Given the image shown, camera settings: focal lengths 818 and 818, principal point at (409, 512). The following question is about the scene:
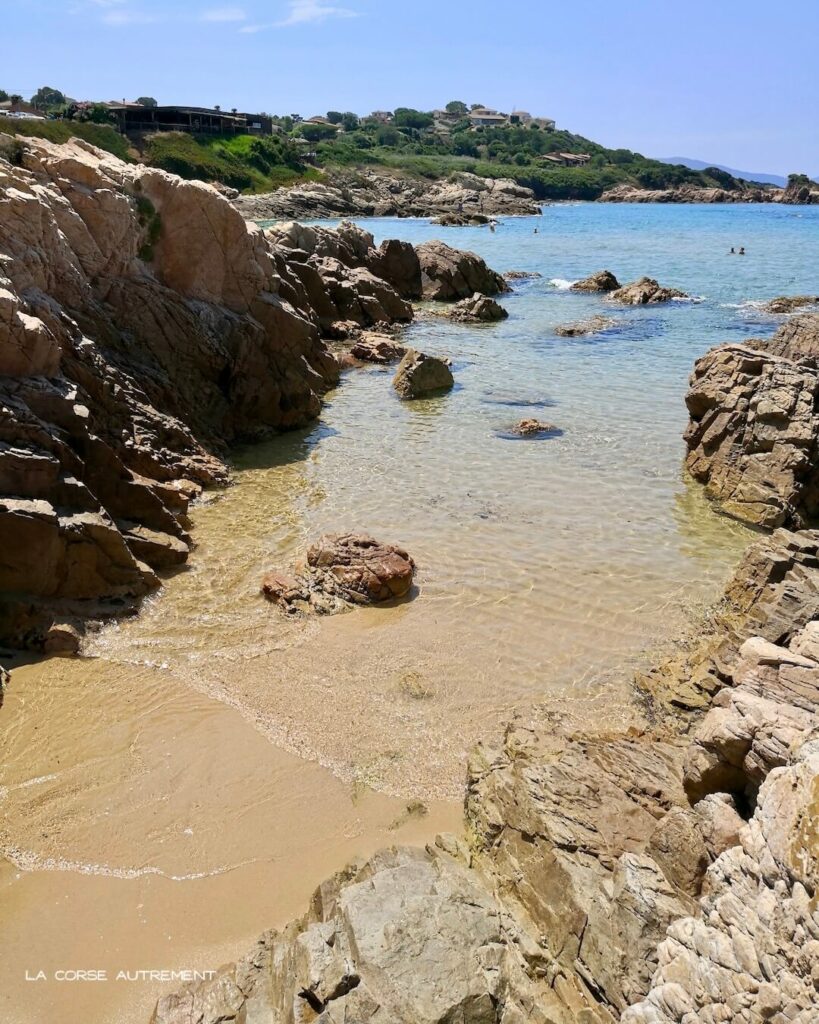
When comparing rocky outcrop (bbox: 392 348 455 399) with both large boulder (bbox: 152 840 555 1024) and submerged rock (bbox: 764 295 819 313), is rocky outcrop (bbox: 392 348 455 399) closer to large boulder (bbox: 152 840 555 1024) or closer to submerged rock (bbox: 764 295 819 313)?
large boulder (bbox: 152 840 555 1024)

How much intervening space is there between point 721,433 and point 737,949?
13233mm

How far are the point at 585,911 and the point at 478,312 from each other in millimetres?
32780

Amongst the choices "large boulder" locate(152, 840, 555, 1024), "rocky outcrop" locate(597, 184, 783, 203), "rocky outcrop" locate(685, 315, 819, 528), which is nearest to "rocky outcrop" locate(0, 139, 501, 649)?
"large boulder" locate(152, 840, 555, 1024)

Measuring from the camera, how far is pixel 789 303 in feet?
127

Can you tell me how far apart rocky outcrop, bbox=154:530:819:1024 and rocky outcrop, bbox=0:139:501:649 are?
5725 millimetres

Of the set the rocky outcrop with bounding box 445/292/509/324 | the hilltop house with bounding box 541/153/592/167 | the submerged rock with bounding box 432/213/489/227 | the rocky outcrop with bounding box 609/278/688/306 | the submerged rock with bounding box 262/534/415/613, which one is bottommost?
the submerged rock with bounding box 262/534/415/613

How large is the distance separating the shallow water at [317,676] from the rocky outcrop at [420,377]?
88.2 inches

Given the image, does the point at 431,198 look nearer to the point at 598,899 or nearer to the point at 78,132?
the point at 78,132

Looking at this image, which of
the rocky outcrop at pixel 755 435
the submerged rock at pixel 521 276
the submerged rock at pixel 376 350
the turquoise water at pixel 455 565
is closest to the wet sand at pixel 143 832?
the turquoise water at pixel 455 565

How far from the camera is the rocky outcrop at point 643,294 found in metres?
40.9

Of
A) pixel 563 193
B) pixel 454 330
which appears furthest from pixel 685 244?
pixel 563 193

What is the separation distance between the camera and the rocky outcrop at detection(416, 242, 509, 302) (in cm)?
4259

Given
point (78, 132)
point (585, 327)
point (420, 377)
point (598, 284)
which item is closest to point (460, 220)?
point (78, 132)

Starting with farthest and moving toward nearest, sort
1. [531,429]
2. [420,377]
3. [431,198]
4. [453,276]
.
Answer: [431,198], [453,276], [420,377], [531,429]
